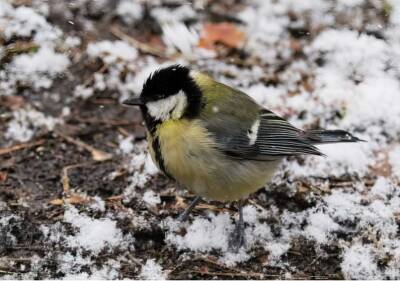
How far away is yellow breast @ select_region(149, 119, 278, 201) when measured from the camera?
275cm

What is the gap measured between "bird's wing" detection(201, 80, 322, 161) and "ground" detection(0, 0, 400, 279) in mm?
338

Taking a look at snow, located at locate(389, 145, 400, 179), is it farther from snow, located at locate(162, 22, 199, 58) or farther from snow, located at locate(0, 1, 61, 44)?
snow, located at locate(0, 1, 61, 44)

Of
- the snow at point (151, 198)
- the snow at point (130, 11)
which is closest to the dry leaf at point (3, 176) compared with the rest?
the snow at point (151, 198)

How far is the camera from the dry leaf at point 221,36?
4.49 meters

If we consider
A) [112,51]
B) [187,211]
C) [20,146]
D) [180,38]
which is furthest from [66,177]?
[180,38]

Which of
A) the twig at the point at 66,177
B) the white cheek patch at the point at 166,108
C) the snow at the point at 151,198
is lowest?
the twig at the point at 66,177

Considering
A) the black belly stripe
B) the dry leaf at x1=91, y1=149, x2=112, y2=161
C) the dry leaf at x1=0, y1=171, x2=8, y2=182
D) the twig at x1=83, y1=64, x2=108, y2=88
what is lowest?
the dry leaf at x1=0, y1=171, x2=8, y2=182

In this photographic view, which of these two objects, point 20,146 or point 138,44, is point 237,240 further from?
point 138,44

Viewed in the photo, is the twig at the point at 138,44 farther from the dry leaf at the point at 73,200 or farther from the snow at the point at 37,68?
the dry leaf at the point at 73,200

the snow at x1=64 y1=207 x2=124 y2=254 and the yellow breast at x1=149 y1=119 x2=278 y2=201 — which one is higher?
the yellow breast at x1=149 y1=119 x2=278 y2=201

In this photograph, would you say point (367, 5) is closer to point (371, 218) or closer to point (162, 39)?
point (162, 39)

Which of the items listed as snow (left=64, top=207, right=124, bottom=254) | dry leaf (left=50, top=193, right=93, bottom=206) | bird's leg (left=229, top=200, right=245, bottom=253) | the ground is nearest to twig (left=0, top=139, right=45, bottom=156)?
the ground

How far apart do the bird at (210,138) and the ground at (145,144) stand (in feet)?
0.85

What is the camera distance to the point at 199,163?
2.76 meters
